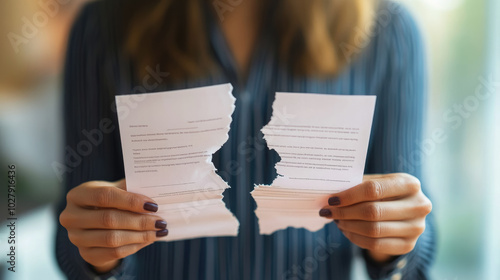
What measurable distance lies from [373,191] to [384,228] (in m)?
0.06

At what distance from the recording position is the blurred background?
0.66 metres

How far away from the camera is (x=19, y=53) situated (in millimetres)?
660

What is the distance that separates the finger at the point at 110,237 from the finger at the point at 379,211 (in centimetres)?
27

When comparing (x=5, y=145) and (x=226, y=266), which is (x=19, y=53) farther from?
(x=226, y=266)

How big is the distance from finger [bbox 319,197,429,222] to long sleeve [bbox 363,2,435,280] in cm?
7

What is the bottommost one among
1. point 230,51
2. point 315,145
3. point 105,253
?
point 105,253

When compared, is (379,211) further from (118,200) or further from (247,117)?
(118,200)

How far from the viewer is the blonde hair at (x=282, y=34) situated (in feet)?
2.23

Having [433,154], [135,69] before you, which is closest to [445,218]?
[433,154]

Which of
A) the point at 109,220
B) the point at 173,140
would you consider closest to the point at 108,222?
the point at 109,220

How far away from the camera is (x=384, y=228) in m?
0.68

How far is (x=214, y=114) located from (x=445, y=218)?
451mm

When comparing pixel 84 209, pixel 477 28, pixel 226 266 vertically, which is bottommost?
pixel 226 266

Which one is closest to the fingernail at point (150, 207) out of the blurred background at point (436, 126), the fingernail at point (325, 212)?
the blurred background at point (436, 126)
